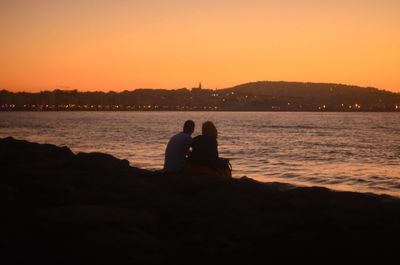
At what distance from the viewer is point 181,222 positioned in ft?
22.5

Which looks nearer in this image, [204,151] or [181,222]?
[181,222]

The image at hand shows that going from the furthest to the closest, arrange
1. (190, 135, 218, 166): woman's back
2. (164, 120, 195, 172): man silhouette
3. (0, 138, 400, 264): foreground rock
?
1. (164, 120, 195, 172): man silhouette
2. (190, 135, 218, 166): woman's back
3. (0, 138, 400, 264): foreground rock

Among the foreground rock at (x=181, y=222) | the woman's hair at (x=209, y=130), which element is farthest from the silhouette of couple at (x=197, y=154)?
the foreground rock at (x=181, y=222)

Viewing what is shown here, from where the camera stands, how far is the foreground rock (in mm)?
5332

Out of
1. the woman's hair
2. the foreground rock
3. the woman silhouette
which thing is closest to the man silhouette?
the woman silhouette

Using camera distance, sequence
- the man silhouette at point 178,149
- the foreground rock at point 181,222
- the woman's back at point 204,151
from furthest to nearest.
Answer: the man silhouette at point 178,149 < the woman's back at point 204,151 < the foreground rock at point 181,222

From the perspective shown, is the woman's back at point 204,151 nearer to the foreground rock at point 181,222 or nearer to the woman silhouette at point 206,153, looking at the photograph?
the woman silhouette at point 206,153

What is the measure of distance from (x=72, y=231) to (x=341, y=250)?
315 cm

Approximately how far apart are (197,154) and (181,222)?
3950mm

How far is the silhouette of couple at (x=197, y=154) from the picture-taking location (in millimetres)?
10648

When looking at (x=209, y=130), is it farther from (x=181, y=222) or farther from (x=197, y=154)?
(x=181, y=222)

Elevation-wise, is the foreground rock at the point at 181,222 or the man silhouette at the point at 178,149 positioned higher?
the man silhouette at the point at 178,149

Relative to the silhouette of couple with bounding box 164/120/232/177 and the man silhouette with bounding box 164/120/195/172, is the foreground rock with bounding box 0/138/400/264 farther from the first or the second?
the man silhouette with bounding box 164/120/195/172

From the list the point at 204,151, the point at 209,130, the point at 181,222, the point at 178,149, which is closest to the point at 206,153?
the point at 204,151
